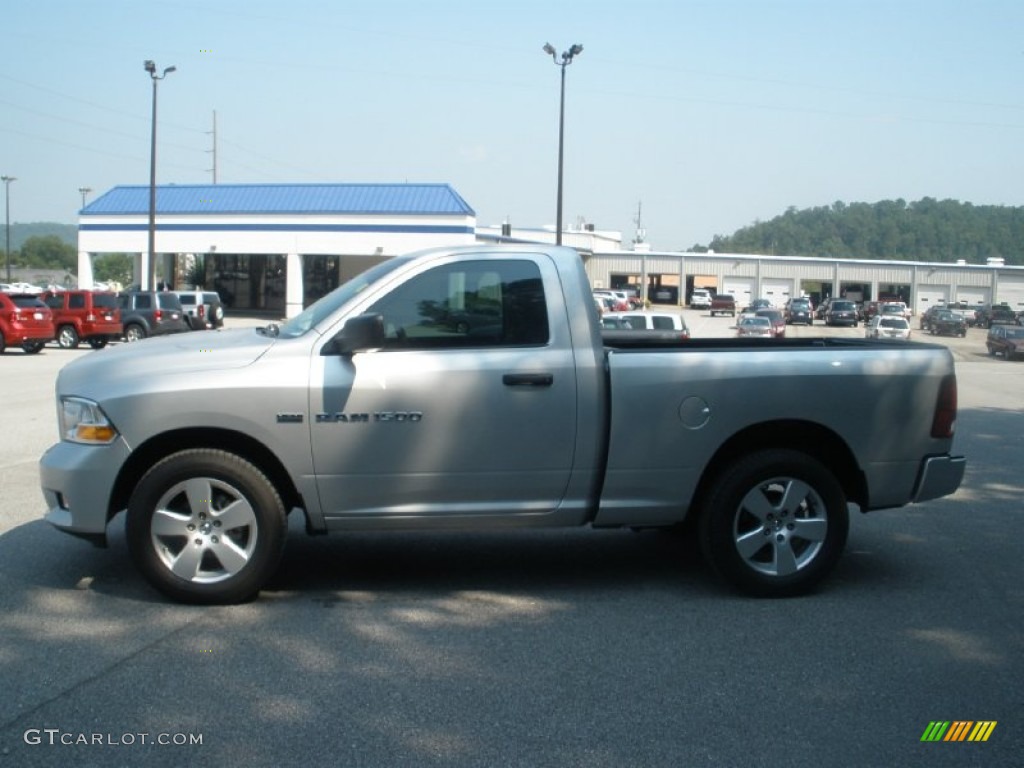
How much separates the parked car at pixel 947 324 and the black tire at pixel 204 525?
6256 cm

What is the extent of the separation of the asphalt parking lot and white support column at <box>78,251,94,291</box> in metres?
51.2

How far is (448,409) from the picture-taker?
19.7 ft

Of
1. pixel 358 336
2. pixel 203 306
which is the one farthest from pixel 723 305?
pixel 358 336

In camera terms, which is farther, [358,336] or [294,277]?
[294,277]

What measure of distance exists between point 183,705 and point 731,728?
2.30 m

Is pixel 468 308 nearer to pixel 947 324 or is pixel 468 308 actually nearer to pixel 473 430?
pixel 473 430

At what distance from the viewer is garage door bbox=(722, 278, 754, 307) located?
96.2 metres

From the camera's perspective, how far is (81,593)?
6246mm

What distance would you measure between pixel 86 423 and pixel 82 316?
1116 inches

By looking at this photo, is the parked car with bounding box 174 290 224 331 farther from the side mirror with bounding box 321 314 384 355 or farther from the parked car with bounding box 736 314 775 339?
the side mirror with bounding box 321 314 384 355

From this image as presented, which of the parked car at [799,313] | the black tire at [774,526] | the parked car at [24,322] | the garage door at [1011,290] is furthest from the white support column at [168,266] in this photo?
the garage door at [1011,290]

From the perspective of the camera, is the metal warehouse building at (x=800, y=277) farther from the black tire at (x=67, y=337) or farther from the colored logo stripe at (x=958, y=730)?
the colored logo stripe at (x=958, y=730)

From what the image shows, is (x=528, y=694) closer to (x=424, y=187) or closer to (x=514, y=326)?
(x=514, y=326)

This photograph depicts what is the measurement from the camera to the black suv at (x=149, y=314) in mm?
34688
